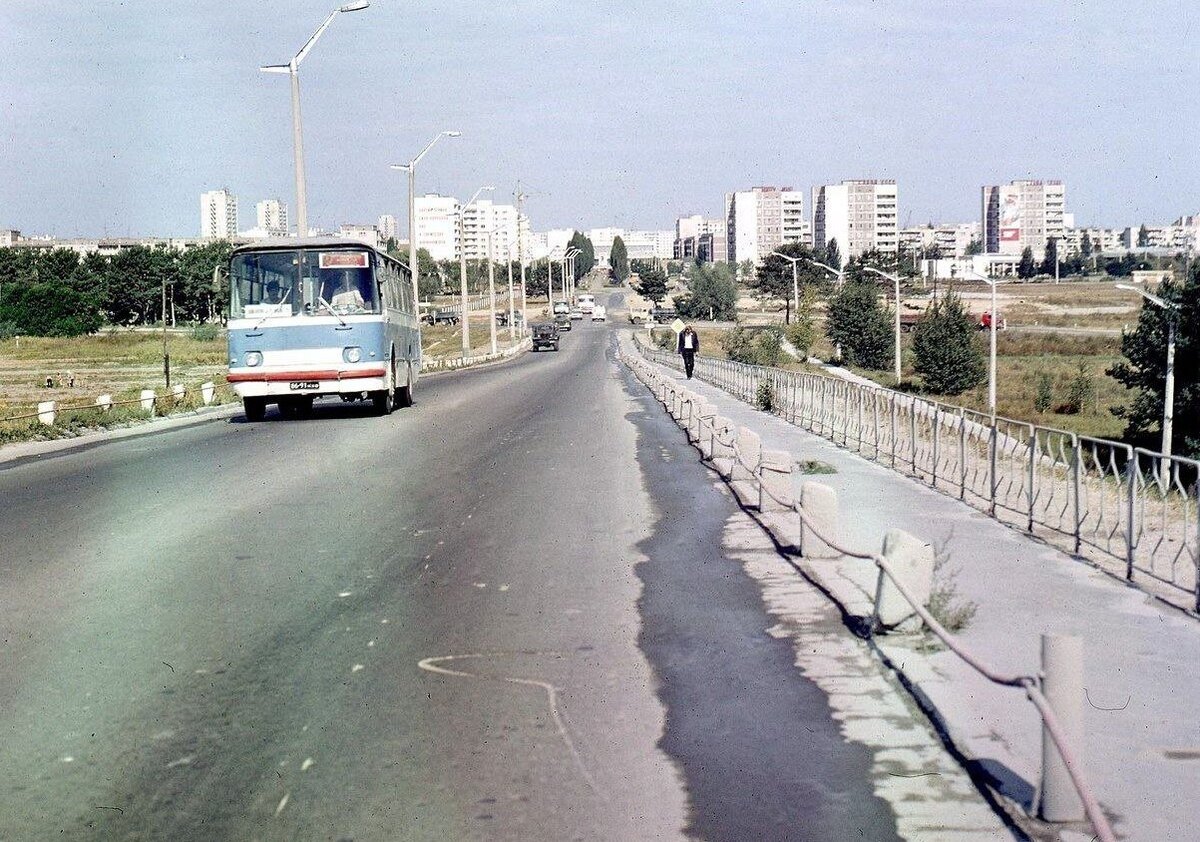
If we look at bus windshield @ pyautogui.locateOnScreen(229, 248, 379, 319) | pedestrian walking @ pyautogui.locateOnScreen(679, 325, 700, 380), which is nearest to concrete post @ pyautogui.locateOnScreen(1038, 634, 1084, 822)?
bus windshield @ pyautogui.locateOnScreen(229, 248, 379, 319)

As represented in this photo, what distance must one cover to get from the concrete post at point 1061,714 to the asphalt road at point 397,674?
0.64 metres

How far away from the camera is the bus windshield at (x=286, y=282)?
24109 mm

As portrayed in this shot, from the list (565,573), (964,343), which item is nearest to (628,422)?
(565,573)

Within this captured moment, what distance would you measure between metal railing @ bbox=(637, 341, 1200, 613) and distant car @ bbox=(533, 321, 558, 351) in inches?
2908

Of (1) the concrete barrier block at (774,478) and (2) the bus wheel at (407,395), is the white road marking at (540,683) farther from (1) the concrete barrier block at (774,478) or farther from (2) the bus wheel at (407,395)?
(2) the bus wheel at (407,395)

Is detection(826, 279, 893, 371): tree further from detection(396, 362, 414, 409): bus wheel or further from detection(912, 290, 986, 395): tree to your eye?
detection(396, 362, 414, 409): bus wheel

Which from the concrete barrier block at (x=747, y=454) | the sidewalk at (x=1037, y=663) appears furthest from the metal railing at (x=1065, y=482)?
the concrete barrier block at (x=747, y=454)

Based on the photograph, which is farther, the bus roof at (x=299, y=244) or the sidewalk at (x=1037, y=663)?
the bus roof at (x=299, y=244)

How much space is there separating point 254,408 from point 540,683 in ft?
66.6

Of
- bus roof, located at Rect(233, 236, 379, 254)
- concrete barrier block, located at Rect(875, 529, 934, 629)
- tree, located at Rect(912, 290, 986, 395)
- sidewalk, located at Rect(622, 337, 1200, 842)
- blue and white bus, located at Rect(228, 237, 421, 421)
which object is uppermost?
bus roof, located at Rect(233, 236, 379, 254)

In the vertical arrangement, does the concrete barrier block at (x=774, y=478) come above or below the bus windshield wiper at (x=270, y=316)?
below

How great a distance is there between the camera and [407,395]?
30062mm

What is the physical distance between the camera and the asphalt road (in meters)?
5.05

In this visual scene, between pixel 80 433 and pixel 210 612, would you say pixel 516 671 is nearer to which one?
pixel 210 612
